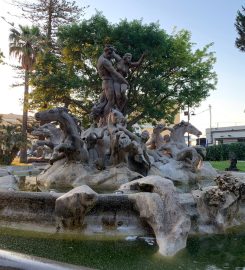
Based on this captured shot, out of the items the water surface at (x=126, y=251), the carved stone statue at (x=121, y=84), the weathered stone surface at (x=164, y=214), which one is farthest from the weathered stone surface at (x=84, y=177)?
the water surface at (x=126, y=251)

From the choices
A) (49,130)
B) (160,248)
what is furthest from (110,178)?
(160,248)

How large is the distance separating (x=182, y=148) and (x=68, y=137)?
4086 mm

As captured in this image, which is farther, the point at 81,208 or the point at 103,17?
the point at 103,17

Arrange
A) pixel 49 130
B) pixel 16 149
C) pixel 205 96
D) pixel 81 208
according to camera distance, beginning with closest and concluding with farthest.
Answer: pixel 81 208
pixel 49 130
pixel 16 149
pixel 205 96

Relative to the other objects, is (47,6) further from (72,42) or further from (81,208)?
(81,208)

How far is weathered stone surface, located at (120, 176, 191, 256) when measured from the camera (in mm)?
4352

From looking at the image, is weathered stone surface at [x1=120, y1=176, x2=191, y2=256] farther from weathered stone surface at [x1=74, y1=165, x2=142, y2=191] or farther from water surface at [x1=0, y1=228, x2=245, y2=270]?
weathered stone surface at [x1=74, y1=165, x2=142, y2=191]

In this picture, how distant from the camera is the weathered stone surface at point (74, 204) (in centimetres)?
468

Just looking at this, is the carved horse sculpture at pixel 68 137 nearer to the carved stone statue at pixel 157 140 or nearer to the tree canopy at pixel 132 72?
the carved stone statue at pixel 157 140

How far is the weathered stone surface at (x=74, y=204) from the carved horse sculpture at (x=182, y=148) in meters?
6.12

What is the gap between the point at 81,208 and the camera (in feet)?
15.6

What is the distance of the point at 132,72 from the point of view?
25.7m

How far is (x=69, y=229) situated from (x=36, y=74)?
24.4 metres

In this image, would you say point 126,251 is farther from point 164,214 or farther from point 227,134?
point 227,134
